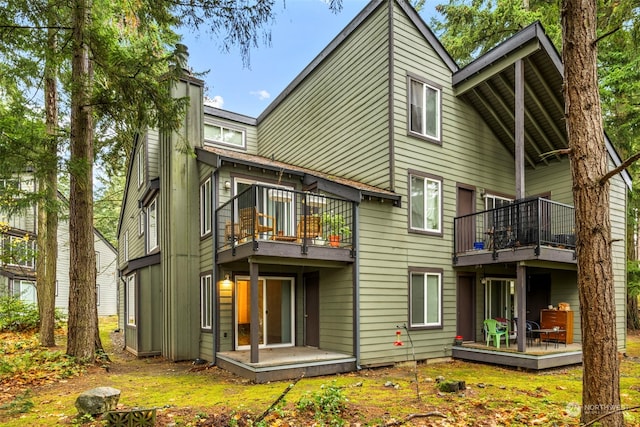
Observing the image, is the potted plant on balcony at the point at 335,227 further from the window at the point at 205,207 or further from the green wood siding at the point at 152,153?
the green wood siding at the point at 152,153

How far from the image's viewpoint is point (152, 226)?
13.6 meters

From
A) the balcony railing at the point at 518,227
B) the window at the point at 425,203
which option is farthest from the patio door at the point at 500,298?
the window at the point at 425,203

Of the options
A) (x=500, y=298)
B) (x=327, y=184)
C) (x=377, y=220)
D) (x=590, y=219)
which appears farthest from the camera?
(x=500, y=298)

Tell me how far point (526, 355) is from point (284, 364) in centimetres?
542

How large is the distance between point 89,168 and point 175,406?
566 cm

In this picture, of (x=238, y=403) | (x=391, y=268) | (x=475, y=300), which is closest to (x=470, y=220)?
(x=475, y=300)

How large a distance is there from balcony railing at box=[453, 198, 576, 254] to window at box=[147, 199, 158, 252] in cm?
898

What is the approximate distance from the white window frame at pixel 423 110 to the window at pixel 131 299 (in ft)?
31.8

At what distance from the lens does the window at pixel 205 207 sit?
433 inches

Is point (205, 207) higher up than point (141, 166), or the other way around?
point (141, 166)

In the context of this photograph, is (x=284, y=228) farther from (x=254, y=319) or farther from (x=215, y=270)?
(x=254, y=319)

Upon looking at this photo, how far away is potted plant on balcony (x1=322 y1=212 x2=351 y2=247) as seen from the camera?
32.0 feet

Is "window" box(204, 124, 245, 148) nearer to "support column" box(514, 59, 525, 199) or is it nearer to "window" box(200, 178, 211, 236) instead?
"window" box(200, 178, 211, 236)

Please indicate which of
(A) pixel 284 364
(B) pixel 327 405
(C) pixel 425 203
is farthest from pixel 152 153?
(B) pixel 327 405
